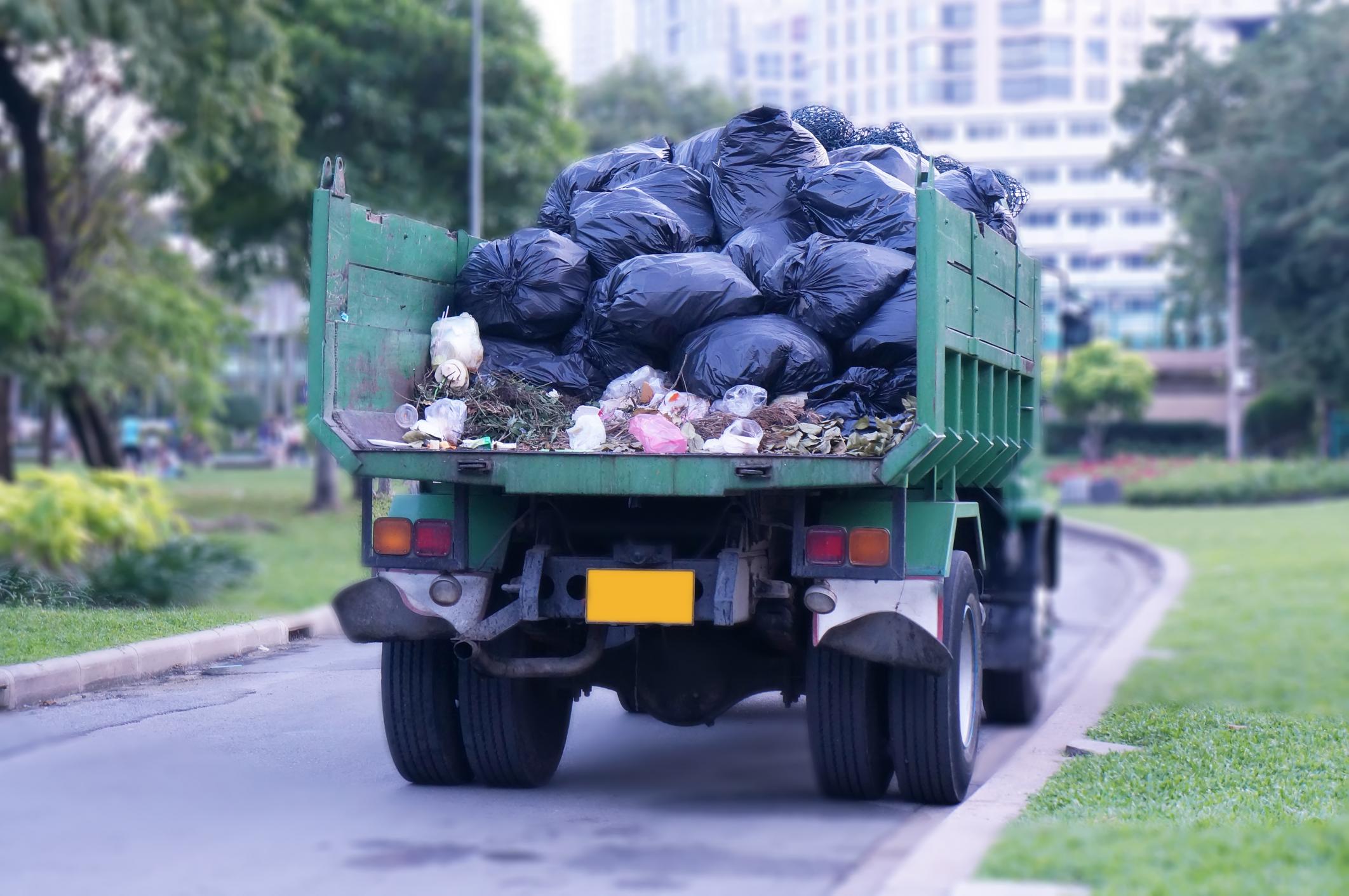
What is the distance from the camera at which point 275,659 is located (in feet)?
19.2

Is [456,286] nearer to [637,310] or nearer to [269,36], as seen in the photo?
[637,310]

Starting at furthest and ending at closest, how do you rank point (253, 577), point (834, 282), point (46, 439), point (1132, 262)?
point (1132, 262)
point (46, 439)
point (253, 577)
point (834, 282)

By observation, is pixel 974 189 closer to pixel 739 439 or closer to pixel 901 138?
pixel 901 138

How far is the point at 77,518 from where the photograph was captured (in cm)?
1195

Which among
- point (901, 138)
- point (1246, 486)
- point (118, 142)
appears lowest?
point (1246, 486)

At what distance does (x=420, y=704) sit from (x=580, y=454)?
1128 millimetres

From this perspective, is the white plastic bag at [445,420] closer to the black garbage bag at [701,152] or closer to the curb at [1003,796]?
the black garbage bag at [701,152]

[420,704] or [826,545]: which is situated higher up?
[826,545]

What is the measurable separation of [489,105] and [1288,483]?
1604cm

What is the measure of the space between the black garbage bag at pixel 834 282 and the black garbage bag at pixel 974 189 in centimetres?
93

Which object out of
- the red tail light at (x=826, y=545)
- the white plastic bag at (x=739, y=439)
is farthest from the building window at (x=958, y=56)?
the red tail light at (x=826, y=545)

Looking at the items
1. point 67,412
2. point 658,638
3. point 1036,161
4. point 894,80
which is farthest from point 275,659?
point 894,80

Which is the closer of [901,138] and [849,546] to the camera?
[849,546]

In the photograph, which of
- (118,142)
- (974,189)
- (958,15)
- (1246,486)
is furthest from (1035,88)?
(974,189)
